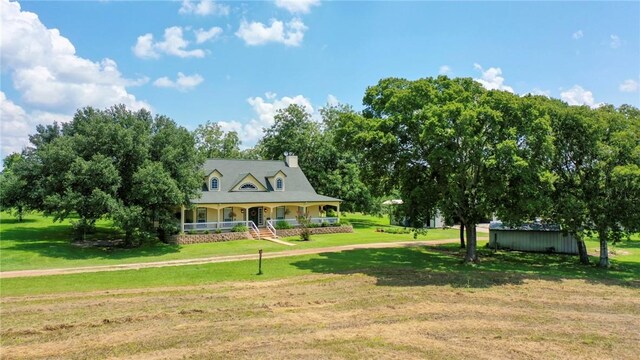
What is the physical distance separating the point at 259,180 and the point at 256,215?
3695mm

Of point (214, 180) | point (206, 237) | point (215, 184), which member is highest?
point (214, 180)

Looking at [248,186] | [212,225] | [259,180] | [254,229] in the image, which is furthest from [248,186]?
[212,225]

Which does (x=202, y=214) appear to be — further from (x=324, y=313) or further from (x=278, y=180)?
(x=324, y=313)

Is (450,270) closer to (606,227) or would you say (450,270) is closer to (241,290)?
(606,227)

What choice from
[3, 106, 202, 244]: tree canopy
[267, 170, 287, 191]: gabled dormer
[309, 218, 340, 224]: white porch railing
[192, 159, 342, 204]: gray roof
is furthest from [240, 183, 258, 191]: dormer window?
[3, 106, 202, 244]: tree canopy

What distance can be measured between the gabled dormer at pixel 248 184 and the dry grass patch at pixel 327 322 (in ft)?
71.8

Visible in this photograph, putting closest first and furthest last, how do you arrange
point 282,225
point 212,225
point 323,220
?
point 212,225
point 282,225
point 323,220

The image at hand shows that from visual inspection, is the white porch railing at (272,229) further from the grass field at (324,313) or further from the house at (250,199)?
the grass field at (324,313)

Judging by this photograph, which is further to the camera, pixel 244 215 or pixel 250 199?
pixel 244 215

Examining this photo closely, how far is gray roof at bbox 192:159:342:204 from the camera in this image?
3612cm

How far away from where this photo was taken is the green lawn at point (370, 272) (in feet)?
57.9

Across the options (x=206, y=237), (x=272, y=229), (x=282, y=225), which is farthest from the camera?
(x=282, y=225)

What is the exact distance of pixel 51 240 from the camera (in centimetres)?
3166

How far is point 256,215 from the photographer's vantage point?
39031 mm
